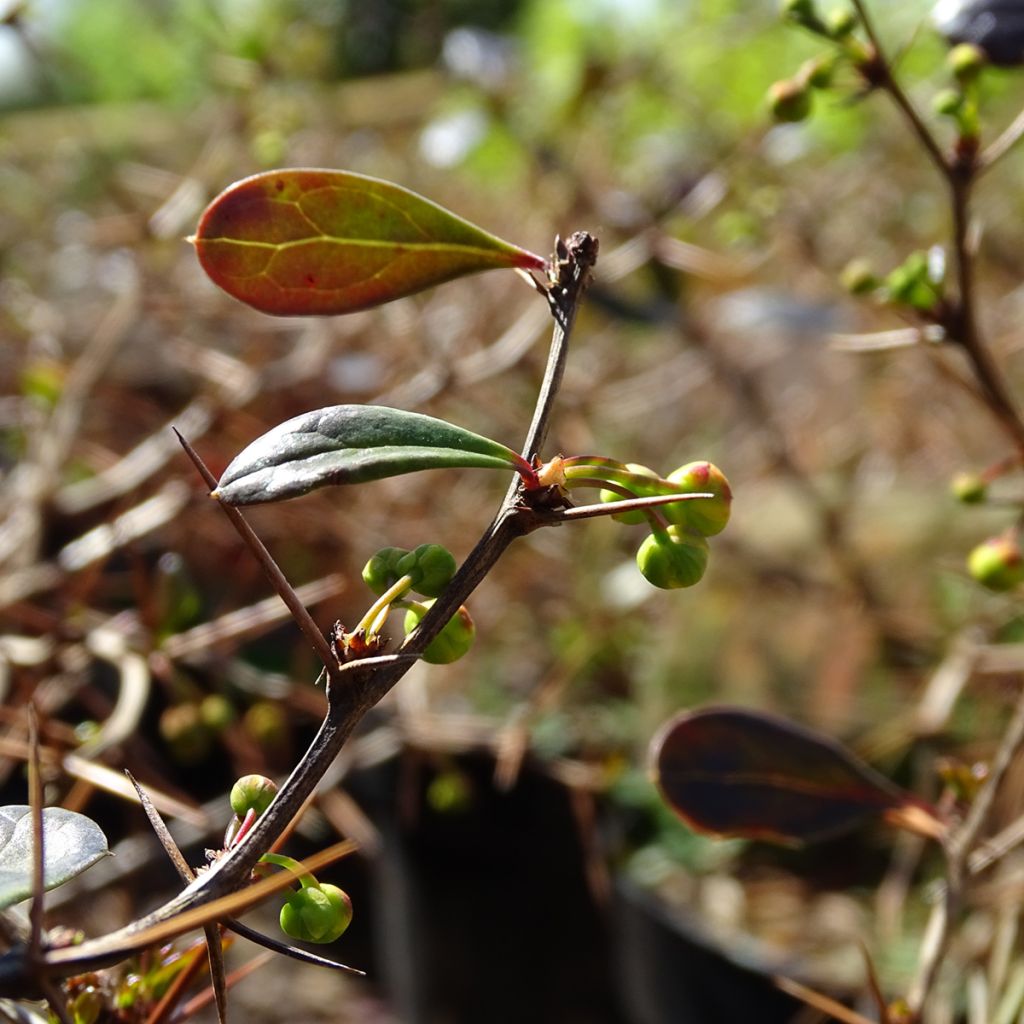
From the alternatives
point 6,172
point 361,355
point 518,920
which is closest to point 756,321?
point 361,355

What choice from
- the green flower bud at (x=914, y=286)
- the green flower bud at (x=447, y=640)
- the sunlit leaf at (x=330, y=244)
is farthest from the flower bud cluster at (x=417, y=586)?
the green flower bud at (x=914, y=286)

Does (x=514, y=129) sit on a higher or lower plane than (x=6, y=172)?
lower

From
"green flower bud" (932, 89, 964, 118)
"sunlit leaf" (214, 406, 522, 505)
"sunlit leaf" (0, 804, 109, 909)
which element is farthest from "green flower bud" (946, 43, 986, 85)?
"sunlit leaf" (0, 804, 109, 909)

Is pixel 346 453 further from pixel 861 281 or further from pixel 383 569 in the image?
pixel 861 281

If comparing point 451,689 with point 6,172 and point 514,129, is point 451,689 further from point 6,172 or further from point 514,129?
point 6,172

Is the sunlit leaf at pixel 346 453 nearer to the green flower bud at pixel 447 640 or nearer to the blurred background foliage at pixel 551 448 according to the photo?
the green flower bud at pixel 447 640

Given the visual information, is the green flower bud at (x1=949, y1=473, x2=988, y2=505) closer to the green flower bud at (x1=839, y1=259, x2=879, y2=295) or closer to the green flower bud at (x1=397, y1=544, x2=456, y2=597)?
the green flower bud at (x1=839, y1=259, x2=879, y2=295)
